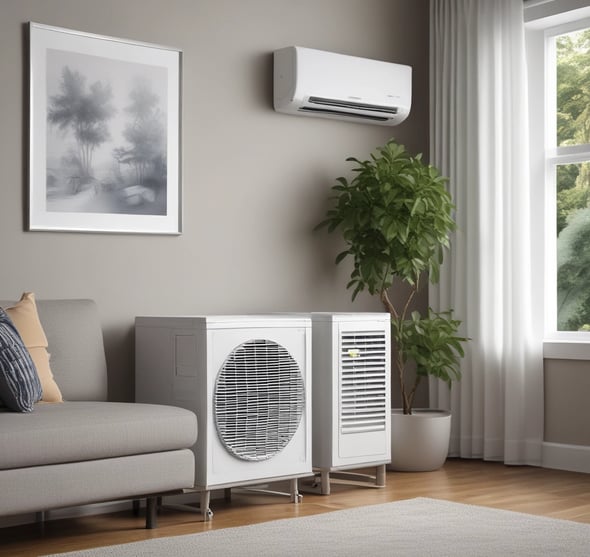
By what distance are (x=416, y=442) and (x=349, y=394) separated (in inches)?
28.8

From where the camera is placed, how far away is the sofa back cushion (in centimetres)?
428

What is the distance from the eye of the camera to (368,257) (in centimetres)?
538

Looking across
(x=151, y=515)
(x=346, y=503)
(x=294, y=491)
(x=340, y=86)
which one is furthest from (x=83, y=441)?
(x=340, y=86)

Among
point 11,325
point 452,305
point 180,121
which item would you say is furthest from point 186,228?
point 452,305

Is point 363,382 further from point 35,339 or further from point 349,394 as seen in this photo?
point 35,339

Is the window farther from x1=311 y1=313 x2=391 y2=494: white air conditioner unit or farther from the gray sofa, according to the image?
the gray sofa

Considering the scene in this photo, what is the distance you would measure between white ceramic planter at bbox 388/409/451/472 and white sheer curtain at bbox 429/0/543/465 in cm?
43

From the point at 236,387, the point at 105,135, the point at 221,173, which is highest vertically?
the point at 105,135

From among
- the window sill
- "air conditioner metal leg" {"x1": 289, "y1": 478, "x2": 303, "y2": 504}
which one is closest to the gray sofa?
"air conditioner metal leg" {"x1": 289, "y1": 478, "x2": 303, "y2": 504}

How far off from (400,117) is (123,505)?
2.61 metres

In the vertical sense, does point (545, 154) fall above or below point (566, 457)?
above

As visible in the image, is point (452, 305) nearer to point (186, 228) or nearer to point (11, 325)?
point (186, 228)

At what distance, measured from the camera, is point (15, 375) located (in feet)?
12.3

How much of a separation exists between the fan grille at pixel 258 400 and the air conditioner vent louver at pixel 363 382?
0.31m
